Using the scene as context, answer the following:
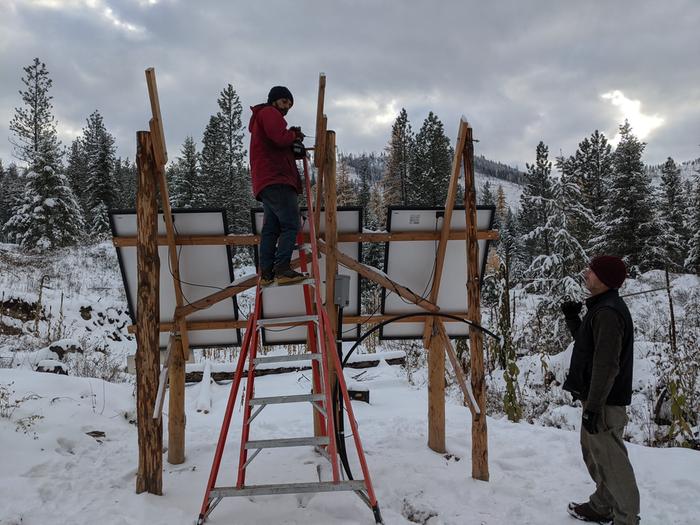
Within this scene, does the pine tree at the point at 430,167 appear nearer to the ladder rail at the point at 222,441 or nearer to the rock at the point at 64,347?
the rock at the point at 64,347

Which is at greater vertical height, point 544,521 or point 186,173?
point 186,173

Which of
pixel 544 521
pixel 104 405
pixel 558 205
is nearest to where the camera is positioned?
pixel 544 521

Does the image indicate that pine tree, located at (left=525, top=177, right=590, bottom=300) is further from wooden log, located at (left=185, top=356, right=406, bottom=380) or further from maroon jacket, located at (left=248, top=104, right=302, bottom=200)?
maroon jacket, located at (left=248, top=104, right=302, bottom=200)

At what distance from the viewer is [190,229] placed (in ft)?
18.8

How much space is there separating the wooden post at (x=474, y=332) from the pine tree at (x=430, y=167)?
2756 cm

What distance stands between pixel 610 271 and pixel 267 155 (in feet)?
11.7

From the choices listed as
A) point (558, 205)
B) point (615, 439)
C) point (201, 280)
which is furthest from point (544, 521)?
point (558, 205)

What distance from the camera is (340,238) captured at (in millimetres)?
5746

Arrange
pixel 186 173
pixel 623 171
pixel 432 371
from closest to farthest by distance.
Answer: pixel 432 371
pixel 623 171
pixel 186 173

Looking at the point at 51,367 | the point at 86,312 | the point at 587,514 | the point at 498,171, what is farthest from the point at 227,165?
the point at 498,171

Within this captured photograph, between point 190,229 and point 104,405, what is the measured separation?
3547 millimetres

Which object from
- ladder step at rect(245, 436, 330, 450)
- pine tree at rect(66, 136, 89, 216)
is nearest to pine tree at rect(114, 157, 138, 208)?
pine tree at rect(66, 136, 89, 216)

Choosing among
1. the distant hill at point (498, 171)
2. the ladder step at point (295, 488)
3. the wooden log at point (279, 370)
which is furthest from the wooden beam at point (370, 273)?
the distant hill at point (498, 171)

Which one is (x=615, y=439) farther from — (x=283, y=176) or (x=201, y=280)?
(x=201, y=280)
